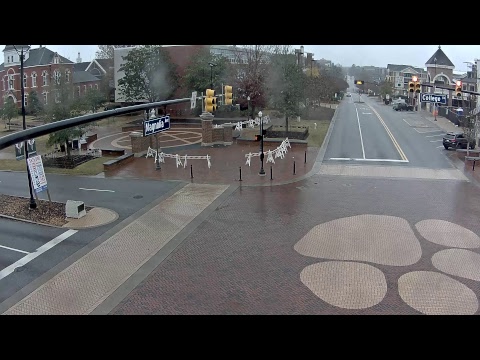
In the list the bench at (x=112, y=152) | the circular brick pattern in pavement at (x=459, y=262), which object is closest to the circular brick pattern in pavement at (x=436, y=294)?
the circular brick pattern in pavement at (x=459, y=262)

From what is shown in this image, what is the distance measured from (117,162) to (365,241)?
655 inches

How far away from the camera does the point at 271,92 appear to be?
44812 millimetres

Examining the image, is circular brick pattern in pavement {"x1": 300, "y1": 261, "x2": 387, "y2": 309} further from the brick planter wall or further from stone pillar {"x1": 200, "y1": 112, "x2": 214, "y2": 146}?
stone pillar {"x1": 200, "y1": 112, "x2": 214, "y2": 146}

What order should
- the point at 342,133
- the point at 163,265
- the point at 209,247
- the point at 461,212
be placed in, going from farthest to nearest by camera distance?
the point at 342,133
the point at 461,212
the point at 209,247
the point at 163,265

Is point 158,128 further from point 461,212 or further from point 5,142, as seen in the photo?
point 5,142

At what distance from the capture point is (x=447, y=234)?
52.6 ft

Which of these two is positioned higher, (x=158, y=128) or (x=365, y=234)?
(x=158, y=128)

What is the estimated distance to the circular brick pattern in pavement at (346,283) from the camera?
1134cm

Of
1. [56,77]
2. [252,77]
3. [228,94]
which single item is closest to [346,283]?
[228,94]

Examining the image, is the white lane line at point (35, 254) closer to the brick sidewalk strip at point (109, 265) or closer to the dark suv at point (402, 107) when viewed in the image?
the brick sidewalk strip at point (109, 265)

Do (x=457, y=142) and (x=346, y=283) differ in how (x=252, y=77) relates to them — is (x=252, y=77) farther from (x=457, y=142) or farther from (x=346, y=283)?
(x=346, y=283)

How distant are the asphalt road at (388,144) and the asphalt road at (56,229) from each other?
12853 mm

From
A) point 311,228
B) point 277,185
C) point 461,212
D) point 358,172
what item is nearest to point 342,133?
point 358,172

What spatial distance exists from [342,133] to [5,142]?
4009 cm
